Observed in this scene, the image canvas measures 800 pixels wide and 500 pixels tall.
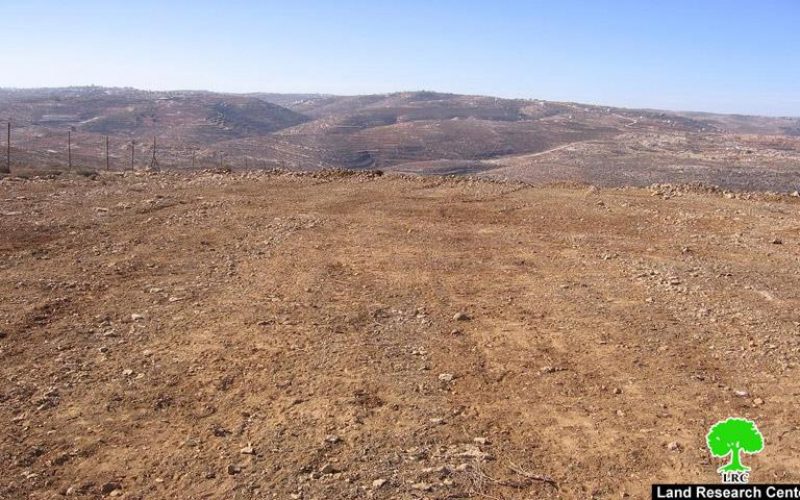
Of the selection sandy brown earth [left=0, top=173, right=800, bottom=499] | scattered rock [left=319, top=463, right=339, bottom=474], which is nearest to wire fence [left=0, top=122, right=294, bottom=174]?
sandy brown earth [left=0, top=173, right=800, bottom=499]

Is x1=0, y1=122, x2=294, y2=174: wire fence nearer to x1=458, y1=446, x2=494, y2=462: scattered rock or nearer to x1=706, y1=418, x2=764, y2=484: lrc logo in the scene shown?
x1=458, y1=446, x2=494, y2=462: scattered rock

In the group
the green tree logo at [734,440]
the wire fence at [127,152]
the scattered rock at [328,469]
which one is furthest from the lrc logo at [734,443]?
the wire fence at [127,152]

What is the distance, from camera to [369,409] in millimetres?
5109

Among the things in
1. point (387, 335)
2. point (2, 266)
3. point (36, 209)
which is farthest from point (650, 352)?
point (36, 209)

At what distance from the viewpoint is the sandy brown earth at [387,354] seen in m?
4.33

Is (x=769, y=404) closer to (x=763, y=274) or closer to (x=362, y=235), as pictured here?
(x=763, y=274)

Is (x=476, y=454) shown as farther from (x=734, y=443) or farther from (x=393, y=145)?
(x=393, y=145)

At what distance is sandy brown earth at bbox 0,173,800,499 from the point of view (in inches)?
171

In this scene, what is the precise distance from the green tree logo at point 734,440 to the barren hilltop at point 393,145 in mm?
26787

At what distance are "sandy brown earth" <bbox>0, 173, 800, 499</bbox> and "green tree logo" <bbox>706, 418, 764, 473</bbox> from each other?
3.5 inches

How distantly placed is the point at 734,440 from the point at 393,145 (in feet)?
233

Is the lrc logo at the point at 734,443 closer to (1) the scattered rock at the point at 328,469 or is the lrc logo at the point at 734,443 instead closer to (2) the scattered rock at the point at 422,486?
(2) the scattered rock at the point at 422,486

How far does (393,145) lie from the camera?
74375mm

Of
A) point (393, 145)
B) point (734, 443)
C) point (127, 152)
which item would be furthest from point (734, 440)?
point (393, 145)
